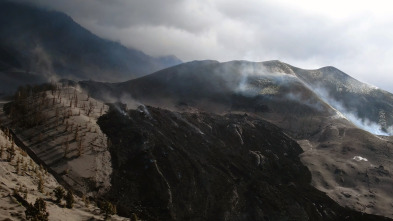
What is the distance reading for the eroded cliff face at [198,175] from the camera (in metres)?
55.4

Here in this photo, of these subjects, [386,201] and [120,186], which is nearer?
[120,186]

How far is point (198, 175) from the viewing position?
64375 millimetres

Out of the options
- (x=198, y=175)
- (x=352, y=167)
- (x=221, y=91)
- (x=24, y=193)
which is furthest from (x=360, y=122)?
(x=24, y=193)

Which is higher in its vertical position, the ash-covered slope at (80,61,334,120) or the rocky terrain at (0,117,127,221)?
the ash-covered slope at (80,61,334,120)

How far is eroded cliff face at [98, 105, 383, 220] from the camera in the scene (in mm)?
55375

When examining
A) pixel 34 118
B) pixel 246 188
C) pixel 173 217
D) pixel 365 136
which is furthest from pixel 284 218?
pixel 365 136

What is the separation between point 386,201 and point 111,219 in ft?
236

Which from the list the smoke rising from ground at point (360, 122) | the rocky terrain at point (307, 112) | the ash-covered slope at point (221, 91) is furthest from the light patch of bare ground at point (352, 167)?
the smoke rising from ground at point (360, 122)

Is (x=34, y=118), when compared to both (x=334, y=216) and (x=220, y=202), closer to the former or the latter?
(x=220, y=202)

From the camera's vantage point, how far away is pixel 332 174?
3755 inches

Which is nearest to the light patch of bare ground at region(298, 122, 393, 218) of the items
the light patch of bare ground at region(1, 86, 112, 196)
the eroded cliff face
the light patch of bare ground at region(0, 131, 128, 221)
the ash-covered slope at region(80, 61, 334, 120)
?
the eroded cliff face

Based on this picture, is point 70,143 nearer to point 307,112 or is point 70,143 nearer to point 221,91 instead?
point 307,112

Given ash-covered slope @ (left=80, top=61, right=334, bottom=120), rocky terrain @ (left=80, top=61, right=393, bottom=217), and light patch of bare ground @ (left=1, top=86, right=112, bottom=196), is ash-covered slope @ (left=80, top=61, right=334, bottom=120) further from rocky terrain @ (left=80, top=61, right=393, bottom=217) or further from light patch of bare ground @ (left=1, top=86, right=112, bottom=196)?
light patch of bare ground @ (left=1, top=86, right=112, bottom=196)

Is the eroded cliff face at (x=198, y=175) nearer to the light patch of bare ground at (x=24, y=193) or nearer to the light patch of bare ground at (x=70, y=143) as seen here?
the light patch of bare ground at (x=70, y=143)
